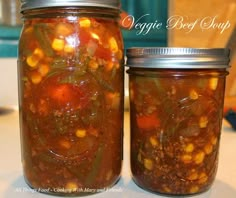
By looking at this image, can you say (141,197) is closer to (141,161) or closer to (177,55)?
(141,161)

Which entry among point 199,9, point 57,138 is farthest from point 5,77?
point 57,138

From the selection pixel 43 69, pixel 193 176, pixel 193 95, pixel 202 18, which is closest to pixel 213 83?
pixel 193 95

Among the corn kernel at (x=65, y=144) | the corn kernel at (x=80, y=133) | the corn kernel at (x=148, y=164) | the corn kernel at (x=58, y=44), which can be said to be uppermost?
the corn kernel at (x=58, y=44)

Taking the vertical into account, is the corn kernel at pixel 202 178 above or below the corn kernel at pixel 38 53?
below

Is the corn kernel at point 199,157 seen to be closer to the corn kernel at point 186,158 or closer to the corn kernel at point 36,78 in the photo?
the corn kernel at point 186,158

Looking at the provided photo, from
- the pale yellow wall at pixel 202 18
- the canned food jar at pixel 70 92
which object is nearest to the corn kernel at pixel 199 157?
the canned food jar at pixel 70 92

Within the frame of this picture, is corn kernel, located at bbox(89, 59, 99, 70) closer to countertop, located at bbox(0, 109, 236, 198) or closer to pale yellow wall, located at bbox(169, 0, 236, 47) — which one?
countertop, located at bbox(0, 109, 236, 198)
